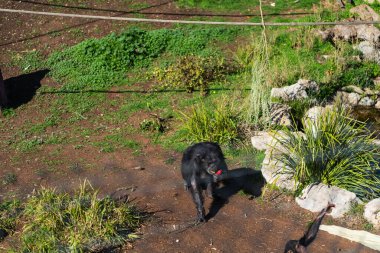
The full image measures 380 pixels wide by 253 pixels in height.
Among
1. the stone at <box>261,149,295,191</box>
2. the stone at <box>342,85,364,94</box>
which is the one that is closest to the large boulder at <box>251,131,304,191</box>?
the stone at <box>261,149,295,191</box>

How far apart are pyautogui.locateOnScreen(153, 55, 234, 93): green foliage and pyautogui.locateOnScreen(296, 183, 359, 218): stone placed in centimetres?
370

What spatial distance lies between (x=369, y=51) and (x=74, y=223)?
25.4ft

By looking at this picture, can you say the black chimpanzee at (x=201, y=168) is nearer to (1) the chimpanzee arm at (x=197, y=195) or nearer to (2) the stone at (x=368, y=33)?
(1) the chimpanzee arm at (x=197, y=195)

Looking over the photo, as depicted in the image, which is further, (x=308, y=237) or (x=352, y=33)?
(x=352, y=33)

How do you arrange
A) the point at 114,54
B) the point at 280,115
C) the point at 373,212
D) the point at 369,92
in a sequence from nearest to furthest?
the point at 373,212, the point at 280,115, the point at 369,92, the point at 114,54

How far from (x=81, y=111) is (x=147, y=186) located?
284cm

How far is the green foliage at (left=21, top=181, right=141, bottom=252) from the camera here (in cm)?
684

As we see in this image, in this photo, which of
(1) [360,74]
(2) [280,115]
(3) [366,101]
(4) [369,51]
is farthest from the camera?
(4) [369,51]

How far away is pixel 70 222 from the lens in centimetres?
717

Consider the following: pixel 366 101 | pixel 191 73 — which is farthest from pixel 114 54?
pixel 366 101

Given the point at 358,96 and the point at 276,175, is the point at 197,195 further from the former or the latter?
the point at 358,96

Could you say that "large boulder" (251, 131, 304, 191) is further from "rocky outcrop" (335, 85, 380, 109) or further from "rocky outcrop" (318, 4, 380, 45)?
"rocky outcrop" (318, 4, 380, 45)

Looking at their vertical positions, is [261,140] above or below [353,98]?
above

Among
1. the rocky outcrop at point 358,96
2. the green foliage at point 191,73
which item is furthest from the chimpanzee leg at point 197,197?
the rocky outcrop at point 358,96
